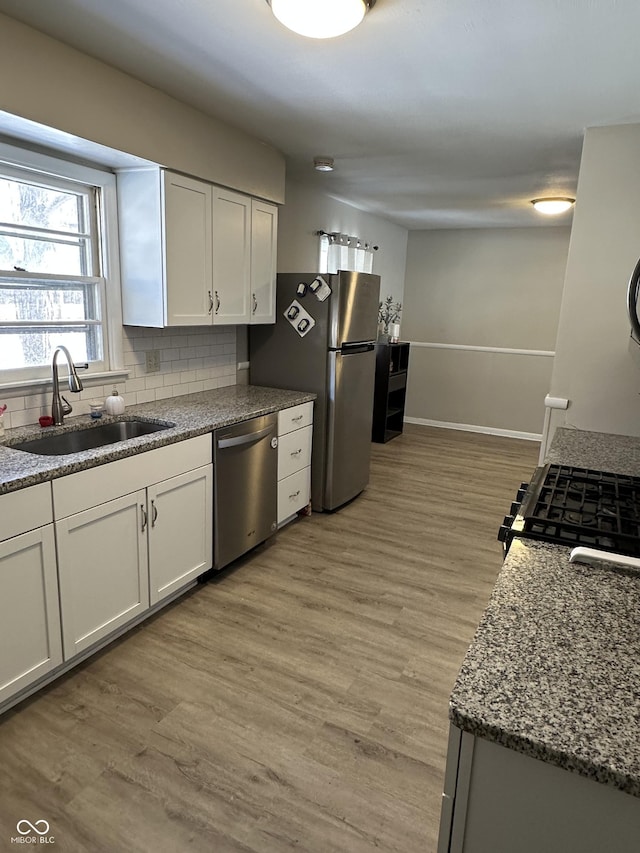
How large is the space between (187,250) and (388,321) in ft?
13.0

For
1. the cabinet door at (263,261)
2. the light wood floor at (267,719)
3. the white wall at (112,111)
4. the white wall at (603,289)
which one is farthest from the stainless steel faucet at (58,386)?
the white wall at (603,289)

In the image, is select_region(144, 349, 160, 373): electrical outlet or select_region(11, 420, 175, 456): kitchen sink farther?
select_region(144, 349, 160, 373): electrical outlet

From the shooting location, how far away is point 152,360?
313cm

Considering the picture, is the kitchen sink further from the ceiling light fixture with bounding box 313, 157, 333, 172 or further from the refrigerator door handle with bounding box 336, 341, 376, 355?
the ceiling light fixture with bounding box 313, 157, 333, 172

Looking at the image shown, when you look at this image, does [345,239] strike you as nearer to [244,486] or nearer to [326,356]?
[326,356]

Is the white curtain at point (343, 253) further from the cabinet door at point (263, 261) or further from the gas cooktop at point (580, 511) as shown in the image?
the gas cooktop at point (580, 511)

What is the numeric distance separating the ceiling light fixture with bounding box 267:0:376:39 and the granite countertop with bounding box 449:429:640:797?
1644mm

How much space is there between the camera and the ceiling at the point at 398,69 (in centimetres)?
180

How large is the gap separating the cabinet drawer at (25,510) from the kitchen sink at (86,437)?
0.49 metres

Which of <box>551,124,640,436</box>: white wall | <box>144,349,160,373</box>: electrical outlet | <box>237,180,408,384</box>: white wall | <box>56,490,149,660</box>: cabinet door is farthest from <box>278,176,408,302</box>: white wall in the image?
<box>56,490,149,660</box>: cabinet door

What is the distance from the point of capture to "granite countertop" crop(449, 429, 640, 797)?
0.74 meters

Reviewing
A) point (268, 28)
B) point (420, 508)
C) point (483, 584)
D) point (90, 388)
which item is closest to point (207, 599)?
point (90, 388)

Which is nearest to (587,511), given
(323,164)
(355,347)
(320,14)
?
(320,14)

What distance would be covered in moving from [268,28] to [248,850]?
261 centimetres
